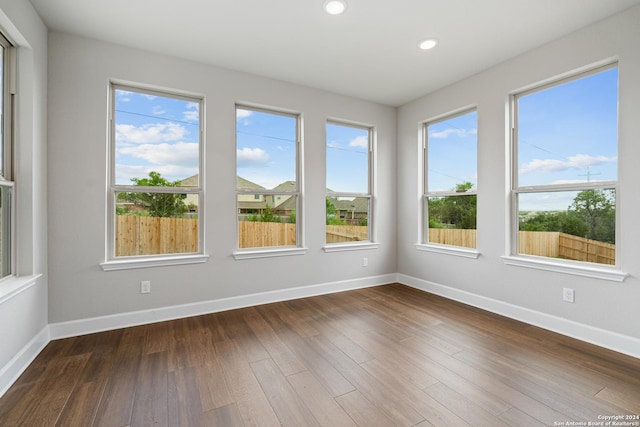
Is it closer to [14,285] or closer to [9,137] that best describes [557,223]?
[14,285]

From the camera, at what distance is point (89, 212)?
Result: 2674 mm

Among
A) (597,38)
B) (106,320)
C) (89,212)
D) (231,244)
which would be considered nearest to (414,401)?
(231,244)

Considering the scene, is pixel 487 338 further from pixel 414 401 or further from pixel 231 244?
pixel 231 244

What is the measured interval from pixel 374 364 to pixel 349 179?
2635mm

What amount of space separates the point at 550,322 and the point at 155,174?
4.17 meters

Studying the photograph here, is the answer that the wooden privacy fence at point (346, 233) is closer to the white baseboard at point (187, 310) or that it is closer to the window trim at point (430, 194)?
the white baseboard at point (187, 310)

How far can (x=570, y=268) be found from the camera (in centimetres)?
261

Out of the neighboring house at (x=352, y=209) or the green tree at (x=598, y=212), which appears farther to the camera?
the neighboring house at (x=352, y=209)

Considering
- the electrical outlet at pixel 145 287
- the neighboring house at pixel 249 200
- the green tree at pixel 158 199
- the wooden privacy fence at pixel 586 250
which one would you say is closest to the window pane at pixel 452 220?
the wooden privacy fence at pixel 586 250

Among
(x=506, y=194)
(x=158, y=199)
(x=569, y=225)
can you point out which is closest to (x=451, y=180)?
→ (x=506, y=194)

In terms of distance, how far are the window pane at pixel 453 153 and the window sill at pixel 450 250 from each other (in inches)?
30.5

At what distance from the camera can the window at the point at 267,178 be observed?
3.46 meters

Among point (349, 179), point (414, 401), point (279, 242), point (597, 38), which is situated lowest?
point (414, 401)

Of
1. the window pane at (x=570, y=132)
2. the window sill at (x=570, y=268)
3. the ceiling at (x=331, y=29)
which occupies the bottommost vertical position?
the window sill at (x=570, y=268)
